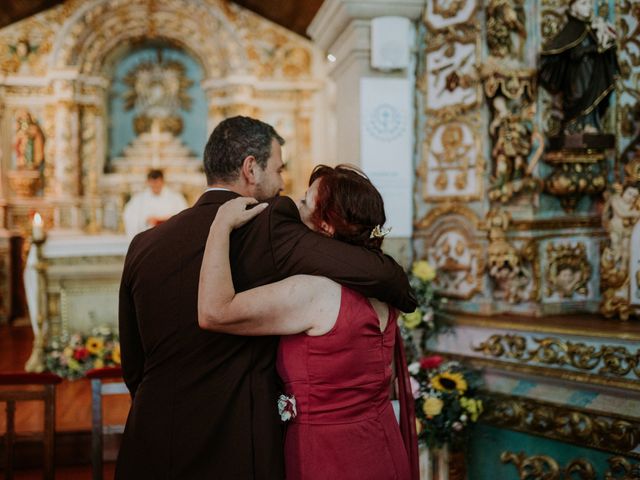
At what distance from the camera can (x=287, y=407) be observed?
167cm

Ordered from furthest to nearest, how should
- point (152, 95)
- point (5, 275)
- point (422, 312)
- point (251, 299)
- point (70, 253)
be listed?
1. point (152, 95)
2. point (5, 275)
3. point (70, 253)
4. point (422, 312)
5. point (251, 299)

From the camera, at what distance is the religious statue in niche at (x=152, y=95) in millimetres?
8977

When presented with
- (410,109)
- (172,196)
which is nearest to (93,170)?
(172,196)

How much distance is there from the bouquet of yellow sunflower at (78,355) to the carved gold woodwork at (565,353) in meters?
2.83

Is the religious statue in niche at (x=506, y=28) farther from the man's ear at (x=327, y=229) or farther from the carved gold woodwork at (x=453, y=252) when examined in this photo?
the man's ear at (x=327, y=229)

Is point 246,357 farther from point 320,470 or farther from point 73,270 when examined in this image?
point 73,270

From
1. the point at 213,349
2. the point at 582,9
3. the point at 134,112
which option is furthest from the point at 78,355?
the point at 134,112

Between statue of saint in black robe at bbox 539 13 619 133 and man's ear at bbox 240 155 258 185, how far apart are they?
9.28ft

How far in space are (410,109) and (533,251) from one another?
129cm

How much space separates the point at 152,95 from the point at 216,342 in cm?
796

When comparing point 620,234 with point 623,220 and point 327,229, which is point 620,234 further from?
point 327,229

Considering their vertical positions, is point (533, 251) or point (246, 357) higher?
point (533, 251)

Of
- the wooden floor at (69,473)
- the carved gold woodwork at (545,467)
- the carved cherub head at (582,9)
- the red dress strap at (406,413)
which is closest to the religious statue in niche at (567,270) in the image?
the carved gold woodwork at (545,467)

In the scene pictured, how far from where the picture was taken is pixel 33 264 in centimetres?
512
